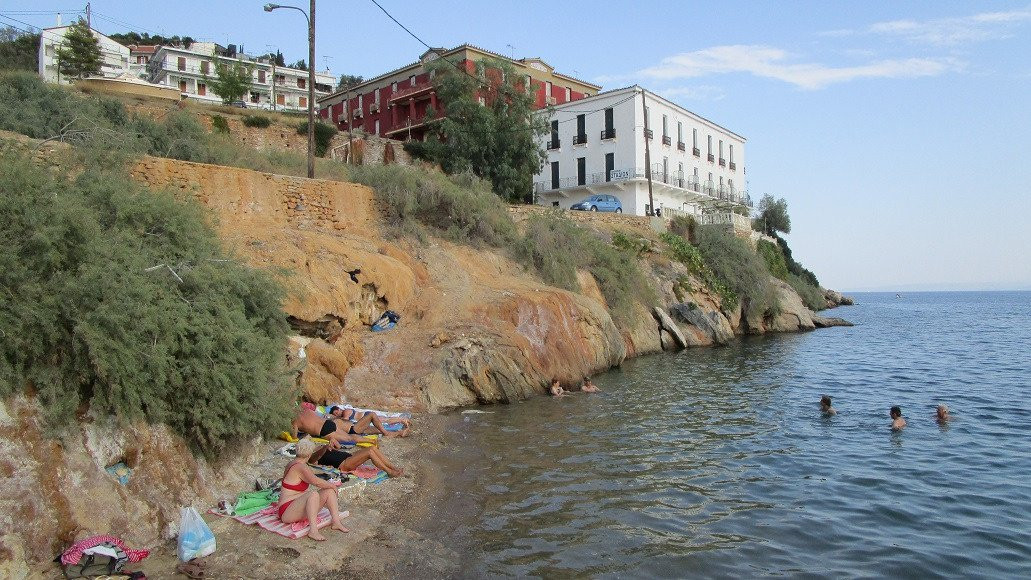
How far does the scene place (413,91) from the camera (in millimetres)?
48750

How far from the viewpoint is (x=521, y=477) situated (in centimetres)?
1047

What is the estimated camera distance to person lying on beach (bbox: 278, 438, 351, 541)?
774cm

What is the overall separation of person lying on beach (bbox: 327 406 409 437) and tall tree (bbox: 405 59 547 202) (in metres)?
26.2

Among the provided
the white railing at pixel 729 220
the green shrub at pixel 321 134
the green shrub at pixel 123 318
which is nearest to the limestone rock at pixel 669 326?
the white railing at pixel 729 220

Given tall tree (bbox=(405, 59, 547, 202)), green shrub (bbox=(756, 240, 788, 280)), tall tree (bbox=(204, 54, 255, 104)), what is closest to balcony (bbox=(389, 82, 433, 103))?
tall tree (bbox=(405, 59, 547, 202))

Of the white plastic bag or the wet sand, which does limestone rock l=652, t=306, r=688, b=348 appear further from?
the white plastic bag

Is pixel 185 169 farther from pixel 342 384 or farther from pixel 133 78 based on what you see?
pixel 133 78

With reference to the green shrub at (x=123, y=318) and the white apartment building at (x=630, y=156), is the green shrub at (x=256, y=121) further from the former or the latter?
the green shrub at (x=123, y=318)

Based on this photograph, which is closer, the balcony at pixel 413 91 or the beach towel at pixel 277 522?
the beach towel at pixel 277 522

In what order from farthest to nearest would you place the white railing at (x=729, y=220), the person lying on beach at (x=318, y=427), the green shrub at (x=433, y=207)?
the white railing at (x=729, y=220) < the green shrub at (x=433, y=207) < the person lying on beach at (x=318, y=427)

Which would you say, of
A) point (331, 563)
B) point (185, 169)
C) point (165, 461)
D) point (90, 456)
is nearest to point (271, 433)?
point (165, 461)

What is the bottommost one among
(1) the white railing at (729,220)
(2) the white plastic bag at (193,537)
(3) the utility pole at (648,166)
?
(2) the white plastic bag at (193,537)

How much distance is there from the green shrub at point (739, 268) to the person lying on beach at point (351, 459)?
2885cm

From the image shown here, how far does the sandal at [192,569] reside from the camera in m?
6.56
